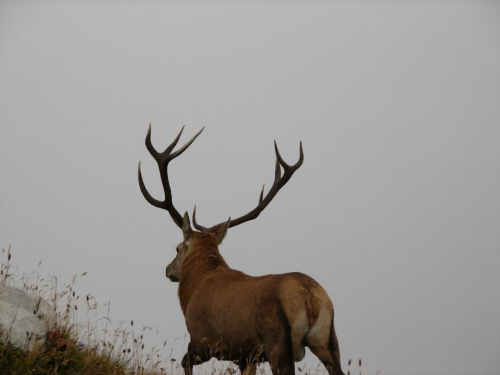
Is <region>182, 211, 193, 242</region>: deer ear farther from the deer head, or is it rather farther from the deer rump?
the deer rump

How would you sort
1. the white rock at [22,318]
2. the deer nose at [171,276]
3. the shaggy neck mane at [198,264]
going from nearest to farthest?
the white rock at [22,318], the shaggy neck mane at [198,264], the deer nose at [171,276]

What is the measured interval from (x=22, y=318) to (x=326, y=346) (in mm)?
3068

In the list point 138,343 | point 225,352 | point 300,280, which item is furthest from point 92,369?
point 300,280

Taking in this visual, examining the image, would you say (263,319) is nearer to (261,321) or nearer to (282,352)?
(261,321)

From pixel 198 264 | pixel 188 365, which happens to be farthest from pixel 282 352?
pixel 198 264

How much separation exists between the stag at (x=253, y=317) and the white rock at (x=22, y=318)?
1804 millimetres

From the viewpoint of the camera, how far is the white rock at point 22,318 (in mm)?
6422

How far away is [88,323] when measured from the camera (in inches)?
284

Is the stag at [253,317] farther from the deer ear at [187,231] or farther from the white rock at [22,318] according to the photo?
the white rock at [22,318]

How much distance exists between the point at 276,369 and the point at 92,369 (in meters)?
1.84

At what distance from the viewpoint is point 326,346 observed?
704 cm

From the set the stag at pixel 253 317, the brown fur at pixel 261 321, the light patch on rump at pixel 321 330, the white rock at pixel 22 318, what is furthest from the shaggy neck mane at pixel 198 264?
the white rock at pixel 22 318

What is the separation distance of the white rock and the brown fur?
1.78 metres

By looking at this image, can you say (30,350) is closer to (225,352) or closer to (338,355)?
(225,352)
